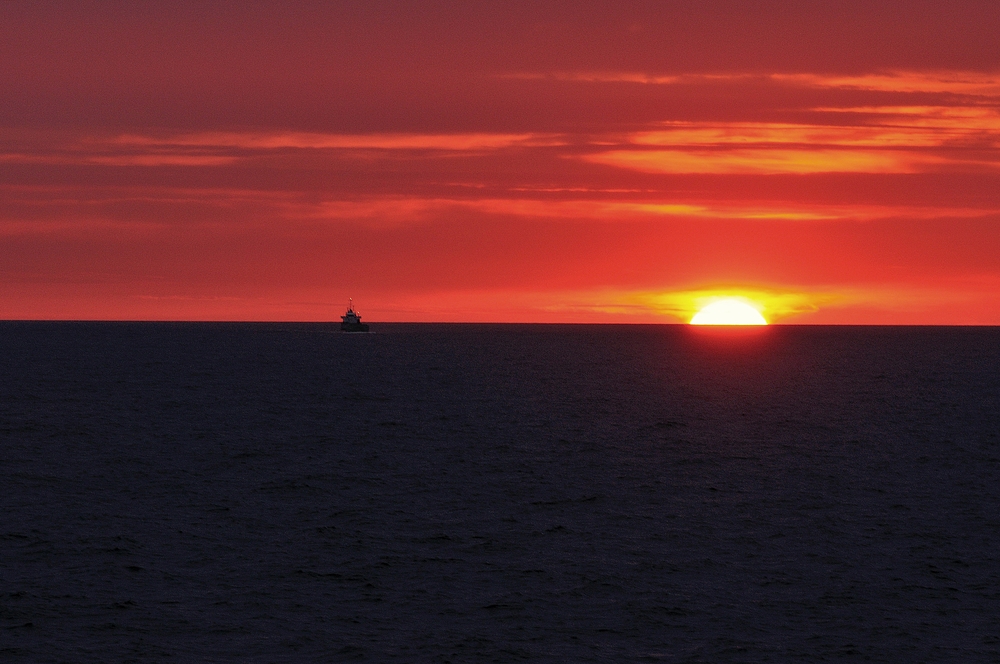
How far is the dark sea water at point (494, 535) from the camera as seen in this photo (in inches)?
1297

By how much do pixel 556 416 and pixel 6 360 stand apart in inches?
4319

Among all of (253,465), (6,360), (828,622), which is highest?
(6,360)

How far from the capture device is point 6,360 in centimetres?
17188

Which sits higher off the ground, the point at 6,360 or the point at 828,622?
the point at 6,360

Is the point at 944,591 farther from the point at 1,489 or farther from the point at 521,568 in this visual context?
the point at 1,489

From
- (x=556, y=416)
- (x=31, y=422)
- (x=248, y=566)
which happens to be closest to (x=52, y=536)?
(x=248, y=566)

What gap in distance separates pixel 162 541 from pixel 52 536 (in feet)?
14.8

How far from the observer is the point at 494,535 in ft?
151

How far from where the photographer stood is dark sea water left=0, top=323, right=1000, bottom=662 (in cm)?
3294

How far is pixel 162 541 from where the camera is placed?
145ft

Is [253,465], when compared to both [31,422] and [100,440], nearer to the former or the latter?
[100,440]

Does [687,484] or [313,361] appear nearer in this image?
[687,484]

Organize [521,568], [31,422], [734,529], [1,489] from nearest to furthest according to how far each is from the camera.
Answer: [521,568] → [734,529] → [1,489] → [31,422]

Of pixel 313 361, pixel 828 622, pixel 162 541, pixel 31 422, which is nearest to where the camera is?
pixel 828 622
